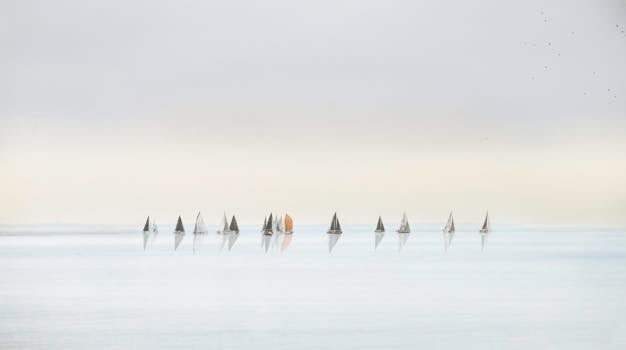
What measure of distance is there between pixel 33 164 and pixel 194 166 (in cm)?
181

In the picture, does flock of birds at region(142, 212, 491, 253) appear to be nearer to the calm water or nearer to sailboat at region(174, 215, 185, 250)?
sailboat at region(174, 215, 185, 250)

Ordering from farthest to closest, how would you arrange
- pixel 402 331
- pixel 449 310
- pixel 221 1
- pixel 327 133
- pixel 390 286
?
pixel 327 133, pixel 390 286, pixel 221 1, pixel 449 310, pixel 402 331

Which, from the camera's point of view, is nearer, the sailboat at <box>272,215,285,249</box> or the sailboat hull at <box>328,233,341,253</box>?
the sailboat at <box>272,215,285,249</box>

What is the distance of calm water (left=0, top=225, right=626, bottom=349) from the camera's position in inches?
245

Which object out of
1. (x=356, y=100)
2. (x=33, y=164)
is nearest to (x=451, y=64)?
(x=356, y=100)

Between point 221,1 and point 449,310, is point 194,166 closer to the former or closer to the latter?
point 221,1

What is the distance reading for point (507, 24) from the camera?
31.0 ft

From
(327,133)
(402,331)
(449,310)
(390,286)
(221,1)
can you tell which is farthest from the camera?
(327,133)

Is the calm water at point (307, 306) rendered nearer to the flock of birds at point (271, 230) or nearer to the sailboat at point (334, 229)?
the sailboat at point (334, 229)

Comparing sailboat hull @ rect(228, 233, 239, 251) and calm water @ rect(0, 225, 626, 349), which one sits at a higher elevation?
sailboat hull @ rect(228, 233, 239, 251)

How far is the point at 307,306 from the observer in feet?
25.9

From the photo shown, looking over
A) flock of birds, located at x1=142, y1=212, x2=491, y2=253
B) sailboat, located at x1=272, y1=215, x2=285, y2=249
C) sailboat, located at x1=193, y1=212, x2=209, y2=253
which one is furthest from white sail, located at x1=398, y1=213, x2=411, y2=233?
sailboat, located at x1=193, y1=212, x2=209, y2=253

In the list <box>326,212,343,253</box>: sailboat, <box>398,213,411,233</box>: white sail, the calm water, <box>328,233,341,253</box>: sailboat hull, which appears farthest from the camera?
<box>328,233,341,253</box>: sailboat hull

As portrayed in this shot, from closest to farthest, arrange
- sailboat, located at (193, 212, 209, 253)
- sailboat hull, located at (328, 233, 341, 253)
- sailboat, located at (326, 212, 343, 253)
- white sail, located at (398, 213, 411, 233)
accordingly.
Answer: white sail, located at (398, 213, 411, 233)
sailboat, located at (326, 212, 343, 253)
sailboat, located at (193, 212, 209, 253)
sailboat hull, located at (328, 233, 341, 253)
